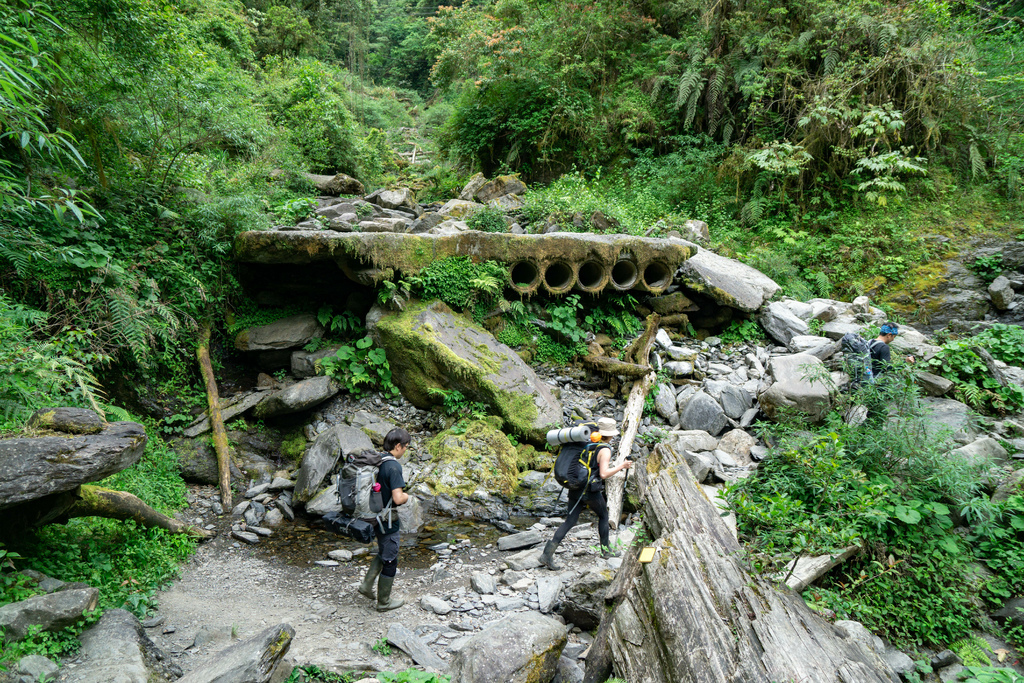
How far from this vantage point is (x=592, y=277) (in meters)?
9.49

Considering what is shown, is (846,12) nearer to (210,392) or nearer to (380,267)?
(380,267)

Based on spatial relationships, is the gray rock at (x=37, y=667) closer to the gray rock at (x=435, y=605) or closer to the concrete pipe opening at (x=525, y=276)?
the gray rock at (x=435, y=605)

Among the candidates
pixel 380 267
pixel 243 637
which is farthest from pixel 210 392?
pixel 243 637

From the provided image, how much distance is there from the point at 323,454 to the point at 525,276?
4.70 metres

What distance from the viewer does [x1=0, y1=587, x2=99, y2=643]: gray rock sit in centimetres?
318

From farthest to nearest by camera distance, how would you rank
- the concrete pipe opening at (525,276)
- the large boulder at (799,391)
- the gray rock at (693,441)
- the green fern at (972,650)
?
the concrete pipe opening at (525,276)
the gray rock at (693,441)
the large boulder at (799,391)
the green fern at (972,650)

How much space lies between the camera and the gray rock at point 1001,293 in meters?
8.87

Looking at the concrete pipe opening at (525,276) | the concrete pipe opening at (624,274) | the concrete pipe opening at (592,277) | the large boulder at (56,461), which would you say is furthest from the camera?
the concrete pipe opening at (624,274)

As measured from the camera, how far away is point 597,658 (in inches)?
132

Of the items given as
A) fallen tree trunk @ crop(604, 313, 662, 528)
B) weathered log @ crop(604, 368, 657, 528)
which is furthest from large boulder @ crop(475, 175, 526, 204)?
weathered log @ crop(604, 368, 657, 528)

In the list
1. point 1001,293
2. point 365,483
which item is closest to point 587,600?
point 365,483

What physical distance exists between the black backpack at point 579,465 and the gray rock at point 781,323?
5.61 meters

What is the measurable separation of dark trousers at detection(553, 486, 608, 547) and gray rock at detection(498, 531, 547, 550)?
2.08ft

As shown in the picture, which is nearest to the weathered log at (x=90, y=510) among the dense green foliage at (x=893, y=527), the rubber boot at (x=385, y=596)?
the rubber boot at (x=385, y=596)
